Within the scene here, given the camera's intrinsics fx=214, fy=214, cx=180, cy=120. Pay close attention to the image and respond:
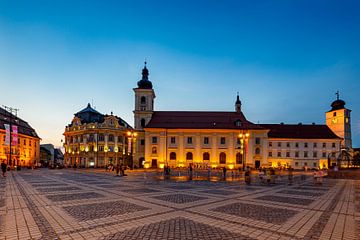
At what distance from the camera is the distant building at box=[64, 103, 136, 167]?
215ft

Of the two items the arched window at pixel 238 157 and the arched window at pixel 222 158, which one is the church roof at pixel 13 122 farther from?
the arched window at pixel 238 157

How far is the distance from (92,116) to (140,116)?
24699mm

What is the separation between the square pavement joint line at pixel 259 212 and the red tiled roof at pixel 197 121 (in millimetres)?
45224

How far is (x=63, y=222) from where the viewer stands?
7.25 metres

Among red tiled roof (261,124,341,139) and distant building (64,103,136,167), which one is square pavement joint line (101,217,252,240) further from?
red tiled roof (261,124,341,139)

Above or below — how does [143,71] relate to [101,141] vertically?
above

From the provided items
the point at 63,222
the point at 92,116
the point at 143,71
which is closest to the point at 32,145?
the point at 92,116

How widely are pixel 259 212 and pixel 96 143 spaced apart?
209 feet

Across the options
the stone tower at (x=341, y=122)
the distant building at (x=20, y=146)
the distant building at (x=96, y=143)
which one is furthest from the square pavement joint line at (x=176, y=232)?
the stone tower at (x=341, y=122)

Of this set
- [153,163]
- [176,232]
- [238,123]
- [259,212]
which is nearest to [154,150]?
[153,163]

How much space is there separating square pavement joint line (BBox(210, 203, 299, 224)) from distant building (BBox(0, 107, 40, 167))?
62.1 metres

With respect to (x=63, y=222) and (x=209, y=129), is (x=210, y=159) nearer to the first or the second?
(x=209, y=129)

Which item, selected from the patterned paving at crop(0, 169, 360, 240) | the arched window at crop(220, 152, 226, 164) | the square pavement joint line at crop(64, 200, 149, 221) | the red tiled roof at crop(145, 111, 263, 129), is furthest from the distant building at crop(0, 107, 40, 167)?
the square pavement joint line at crop(64, 200, 149, 221)

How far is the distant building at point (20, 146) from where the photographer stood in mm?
55062
